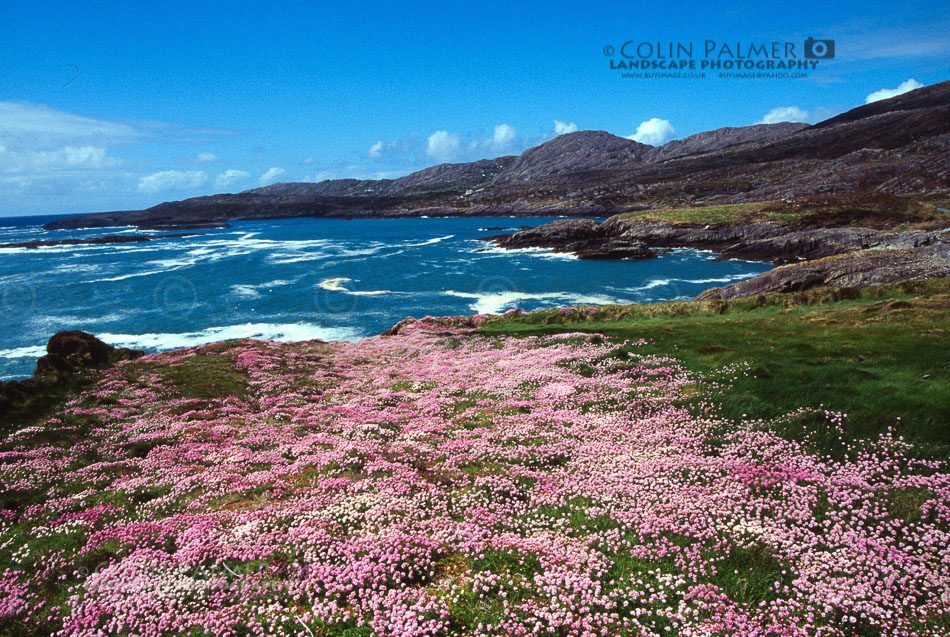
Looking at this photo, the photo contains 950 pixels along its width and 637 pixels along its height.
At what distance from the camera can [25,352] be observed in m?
50.3

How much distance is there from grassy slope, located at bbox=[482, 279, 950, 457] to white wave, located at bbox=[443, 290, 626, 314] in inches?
1035

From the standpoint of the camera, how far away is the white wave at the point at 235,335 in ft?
170

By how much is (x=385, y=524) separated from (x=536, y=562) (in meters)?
3.82

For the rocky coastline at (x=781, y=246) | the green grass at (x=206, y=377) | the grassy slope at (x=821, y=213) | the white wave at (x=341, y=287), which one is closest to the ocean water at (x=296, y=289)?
the white wave at (x=341, y=287)

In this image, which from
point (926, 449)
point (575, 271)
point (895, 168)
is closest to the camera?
point (926, 449)

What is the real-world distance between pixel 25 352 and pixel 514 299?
5721 cm

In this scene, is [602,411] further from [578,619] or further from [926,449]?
[578,619]

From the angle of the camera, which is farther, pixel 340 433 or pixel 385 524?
pixel 340 433

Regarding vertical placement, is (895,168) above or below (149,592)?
above

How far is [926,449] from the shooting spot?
1228cm

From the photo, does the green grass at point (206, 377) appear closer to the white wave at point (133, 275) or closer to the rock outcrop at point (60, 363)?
the rock outcrop at point (60, 363)

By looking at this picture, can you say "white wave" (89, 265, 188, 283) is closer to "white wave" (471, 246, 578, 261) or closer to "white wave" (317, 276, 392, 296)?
"white wave" (317, 276, 392, 296)

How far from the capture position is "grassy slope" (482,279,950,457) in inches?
558

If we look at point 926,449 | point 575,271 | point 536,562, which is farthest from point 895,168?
point 536,562
